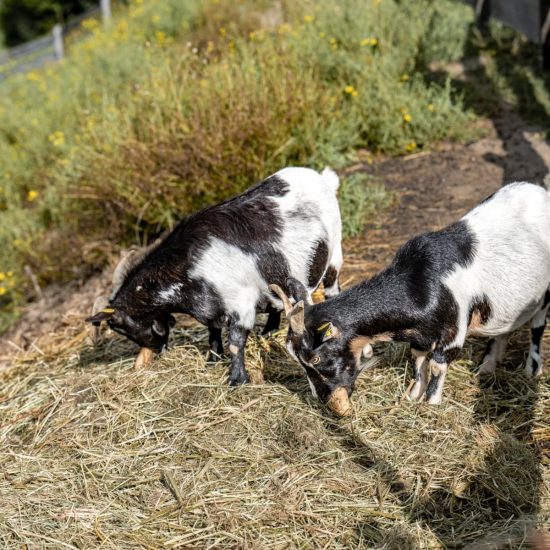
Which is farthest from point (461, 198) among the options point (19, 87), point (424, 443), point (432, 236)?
point (19, 87)

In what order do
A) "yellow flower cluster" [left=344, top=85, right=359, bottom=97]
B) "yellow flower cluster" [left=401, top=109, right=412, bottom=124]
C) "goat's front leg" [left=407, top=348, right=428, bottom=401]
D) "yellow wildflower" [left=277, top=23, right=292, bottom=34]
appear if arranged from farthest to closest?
"yellow wildflower" [left=277, top=23, right=292, bottom=34]
"yellow flower cluster" [left=344, top=85, right=359, bottom=97]
"yellow flower cluster" [left=401, top=109, right=412, bottom=124]
"goat's front leg" [left=407, top=348, right=428, bottom=401]

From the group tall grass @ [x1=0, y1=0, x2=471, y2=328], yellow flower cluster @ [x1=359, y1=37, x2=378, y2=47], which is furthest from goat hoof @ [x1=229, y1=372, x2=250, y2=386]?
yellow flower cluster @ [x1=359, y1=37, x2=378, y2=47]

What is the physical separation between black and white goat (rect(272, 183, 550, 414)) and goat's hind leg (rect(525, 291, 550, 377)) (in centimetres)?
23

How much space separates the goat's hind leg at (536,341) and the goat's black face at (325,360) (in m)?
1.24

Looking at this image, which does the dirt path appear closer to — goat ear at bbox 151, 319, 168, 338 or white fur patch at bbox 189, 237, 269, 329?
white fur patch at bbox 189, 237, 269, 329

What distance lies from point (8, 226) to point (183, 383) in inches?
188

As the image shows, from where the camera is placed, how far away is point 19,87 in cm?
1445

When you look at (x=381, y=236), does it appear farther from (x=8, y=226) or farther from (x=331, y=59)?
(x=8, y=226)

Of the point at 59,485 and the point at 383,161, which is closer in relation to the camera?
the point at 59,485

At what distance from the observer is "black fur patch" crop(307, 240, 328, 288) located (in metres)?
4.94

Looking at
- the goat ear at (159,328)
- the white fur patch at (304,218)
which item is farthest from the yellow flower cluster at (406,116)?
the goat ear at (159,328)

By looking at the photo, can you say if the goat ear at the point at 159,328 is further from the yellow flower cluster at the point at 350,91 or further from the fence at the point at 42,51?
the fence at the point at 42,51

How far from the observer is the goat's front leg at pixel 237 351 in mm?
4707

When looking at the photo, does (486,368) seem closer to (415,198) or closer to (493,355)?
(493,355)
